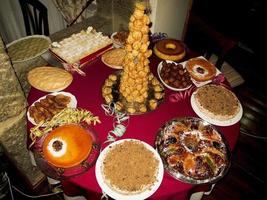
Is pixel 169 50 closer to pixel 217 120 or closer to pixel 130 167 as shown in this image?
pixel 217 120

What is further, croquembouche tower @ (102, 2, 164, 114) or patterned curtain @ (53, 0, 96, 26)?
patterned curtain @ (53, 0, 96, 26)

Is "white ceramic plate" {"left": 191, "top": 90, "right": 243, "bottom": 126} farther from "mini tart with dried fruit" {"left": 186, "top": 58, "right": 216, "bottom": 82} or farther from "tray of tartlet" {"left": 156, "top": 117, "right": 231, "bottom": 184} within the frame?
"mini tart with dried fruit" {"left": 186, "top": 58, "right": 216, "bottom": 82}

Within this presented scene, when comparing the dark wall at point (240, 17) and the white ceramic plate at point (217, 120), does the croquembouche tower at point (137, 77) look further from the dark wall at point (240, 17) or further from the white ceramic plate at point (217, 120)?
the dark wall at point (240, 17)

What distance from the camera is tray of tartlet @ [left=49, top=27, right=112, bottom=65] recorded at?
8.49 ft

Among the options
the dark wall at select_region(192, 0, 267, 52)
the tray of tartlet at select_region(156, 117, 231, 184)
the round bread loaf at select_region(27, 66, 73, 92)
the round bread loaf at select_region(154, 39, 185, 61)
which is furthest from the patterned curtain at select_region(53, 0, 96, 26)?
the tray of tartlet at select_region(156, 117, 231, 184)

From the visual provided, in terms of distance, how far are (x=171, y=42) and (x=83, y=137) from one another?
163 centimetres

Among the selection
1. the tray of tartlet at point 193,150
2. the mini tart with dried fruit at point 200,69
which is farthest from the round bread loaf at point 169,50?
the tray of tartlet at point 193,150

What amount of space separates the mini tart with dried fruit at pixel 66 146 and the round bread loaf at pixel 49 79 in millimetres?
597

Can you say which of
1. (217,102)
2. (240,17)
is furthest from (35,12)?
(240,17)

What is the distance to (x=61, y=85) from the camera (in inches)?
92.4

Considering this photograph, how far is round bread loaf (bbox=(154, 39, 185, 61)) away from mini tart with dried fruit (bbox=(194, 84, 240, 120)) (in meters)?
0.54

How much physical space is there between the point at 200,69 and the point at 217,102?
0.46 metres

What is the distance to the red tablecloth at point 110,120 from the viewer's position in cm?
175

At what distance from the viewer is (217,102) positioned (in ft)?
7.43
